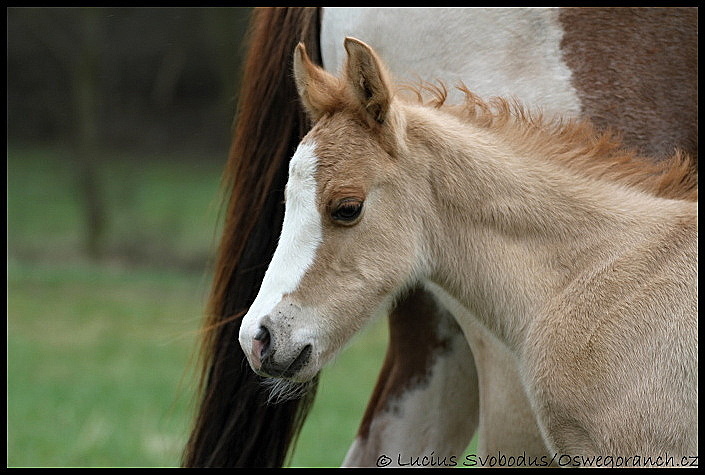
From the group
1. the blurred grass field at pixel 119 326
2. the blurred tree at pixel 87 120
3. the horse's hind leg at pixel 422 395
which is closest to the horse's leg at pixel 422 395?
the horse's hind leg at pixel 422 395

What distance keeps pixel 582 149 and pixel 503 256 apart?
38 centimetres

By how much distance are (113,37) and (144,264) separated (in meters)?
7.02

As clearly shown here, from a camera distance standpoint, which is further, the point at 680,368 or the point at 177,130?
the point at 177,130

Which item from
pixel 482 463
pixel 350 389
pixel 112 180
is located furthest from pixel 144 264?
pixel 482 463

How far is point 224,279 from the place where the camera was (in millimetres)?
3877

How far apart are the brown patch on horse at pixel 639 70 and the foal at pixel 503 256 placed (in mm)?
332

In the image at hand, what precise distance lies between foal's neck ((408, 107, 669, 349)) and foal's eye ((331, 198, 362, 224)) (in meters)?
0.22

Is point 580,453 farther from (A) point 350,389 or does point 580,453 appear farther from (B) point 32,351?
(B) point 32,351

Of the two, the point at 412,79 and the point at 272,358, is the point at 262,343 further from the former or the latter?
the point at 412,79

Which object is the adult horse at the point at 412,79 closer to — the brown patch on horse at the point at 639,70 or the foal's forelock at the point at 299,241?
the brown patch on horse at the point at 639,70

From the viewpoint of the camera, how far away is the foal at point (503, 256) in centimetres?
253

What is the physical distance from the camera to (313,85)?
2.77 m

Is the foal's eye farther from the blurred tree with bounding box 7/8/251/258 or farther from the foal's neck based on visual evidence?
the blurred tree with bounding box 7/8/251/258

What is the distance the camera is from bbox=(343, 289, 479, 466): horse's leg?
3650 millimetres
